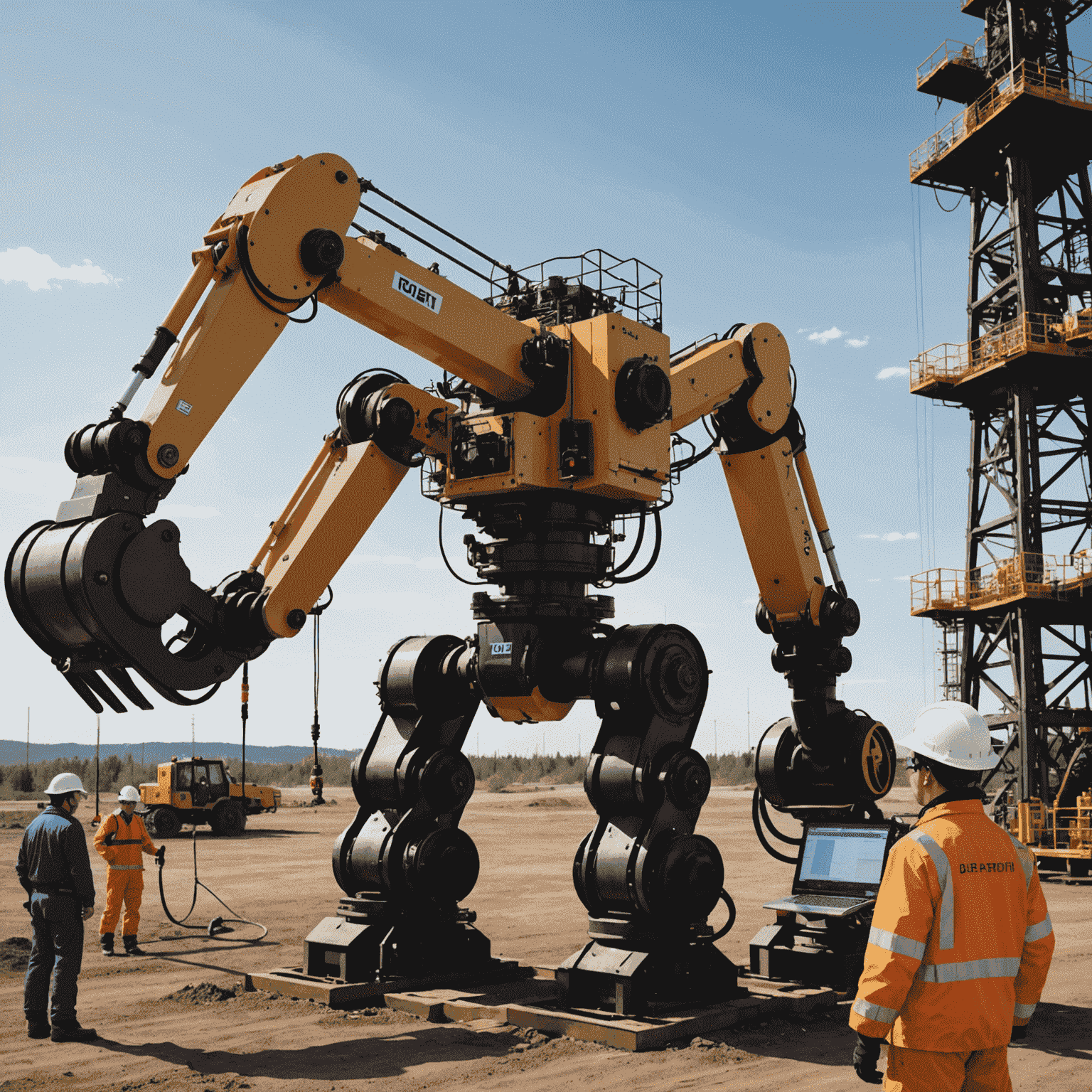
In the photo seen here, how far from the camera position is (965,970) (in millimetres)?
4410

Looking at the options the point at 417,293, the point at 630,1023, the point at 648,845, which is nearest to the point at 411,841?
the point at 648,845

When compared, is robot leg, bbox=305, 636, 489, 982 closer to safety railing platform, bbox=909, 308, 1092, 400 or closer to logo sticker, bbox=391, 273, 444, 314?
logo sticker, bbox=391, 273, 444, 314

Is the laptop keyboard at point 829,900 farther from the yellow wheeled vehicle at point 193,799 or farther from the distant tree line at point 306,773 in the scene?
the distant tree line at point 306,773

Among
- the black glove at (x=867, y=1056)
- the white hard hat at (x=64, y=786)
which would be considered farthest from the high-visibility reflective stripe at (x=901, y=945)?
the white hard hat at (x=64, y=786)

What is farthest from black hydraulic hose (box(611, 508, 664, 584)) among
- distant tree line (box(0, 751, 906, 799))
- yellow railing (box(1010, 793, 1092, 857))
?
distant tree line (box(0, 751, 906, 799))

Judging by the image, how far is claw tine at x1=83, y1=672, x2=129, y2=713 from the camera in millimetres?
7555

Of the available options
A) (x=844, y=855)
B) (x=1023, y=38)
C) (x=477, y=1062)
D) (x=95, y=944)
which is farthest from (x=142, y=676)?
(x=1023, y=38)

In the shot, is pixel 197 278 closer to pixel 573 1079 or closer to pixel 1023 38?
pixel 573 1079

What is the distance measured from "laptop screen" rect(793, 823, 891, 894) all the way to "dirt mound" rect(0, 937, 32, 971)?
8.19m

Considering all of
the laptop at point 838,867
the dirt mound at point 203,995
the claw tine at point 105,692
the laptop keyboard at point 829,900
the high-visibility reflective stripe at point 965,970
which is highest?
the claw tine at point 105,692

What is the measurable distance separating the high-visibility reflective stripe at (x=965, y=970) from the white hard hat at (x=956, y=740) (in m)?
0.75

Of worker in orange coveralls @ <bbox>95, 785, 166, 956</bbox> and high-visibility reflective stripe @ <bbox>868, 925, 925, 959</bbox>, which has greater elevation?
high-visibility reflective stripe @ <bbox>868, 925, 925, 959</bbox>

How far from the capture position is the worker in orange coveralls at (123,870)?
13891 mm

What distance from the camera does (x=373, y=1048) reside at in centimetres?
852
